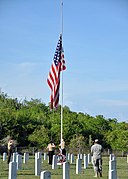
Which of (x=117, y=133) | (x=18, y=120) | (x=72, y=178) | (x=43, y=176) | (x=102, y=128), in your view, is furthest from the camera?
(x=102, y=128)

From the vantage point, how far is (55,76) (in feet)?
91.9

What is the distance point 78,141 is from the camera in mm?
61344

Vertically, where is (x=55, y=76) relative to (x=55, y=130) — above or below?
above

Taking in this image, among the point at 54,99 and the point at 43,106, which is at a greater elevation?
the point at 43,106

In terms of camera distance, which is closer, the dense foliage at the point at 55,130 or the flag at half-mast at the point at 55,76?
the flag at half-mast at the point at 55,76

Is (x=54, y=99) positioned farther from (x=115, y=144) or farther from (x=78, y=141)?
(x=115, y=144)

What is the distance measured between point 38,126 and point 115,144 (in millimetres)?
11464

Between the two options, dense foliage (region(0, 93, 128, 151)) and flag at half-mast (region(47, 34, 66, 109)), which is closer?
flag at half-mast (region(47, 34, 66, 109))

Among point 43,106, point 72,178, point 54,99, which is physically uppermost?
point 43,106

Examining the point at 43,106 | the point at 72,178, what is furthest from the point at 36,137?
the point at 72,178

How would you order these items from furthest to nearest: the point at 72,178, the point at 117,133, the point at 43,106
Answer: the point at 43,106 → the point at 117,133 → the point at 72,178

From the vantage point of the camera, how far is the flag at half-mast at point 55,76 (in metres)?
Result: 27.8

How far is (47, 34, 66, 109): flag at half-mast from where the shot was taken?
2783 cm

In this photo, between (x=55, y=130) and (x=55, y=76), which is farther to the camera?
(x=55, y=130)
